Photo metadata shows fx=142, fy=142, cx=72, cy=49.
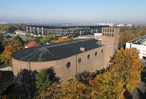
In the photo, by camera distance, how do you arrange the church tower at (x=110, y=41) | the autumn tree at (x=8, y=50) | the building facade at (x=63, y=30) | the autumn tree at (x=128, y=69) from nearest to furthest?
the autumn tree at (x=128, y=69)
the church tower at (x=110, y=41)
the autumn tree at (x=8, y=50)
the building facade at (x=63, y=30)

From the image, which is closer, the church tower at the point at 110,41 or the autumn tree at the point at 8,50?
the church tower at the point at 110,41

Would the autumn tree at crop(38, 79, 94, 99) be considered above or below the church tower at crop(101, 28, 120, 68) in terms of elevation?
below

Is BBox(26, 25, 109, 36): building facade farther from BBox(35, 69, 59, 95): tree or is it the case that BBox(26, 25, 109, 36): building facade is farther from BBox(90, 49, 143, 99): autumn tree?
BBox(35, 69, 59, 95): tree

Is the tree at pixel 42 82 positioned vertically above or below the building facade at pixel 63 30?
below

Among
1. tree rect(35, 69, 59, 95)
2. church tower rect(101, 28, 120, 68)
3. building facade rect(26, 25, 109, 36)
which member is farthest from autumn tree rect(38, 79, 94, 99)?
building facade rect(26, 25, 109, 36)

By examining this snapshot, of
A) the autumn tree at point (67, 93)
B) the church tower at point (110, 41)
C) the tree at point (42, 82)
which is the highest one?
the church tower at point (110, 41)

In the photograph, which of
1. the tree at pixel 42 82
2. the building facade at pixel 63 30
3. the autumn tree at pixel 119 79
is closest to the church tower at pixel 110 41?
the autumn tree at pixel 119 79

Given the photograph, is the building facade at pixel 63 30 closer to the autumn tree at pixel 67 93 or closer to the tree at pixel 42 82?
the tree at pixel 42 82

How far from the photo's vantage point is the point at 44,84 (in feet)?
87.2

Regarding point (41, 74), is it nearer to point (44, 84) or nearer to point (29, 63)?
point (44, 84)

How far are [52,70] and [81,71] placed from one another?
9921 millimetres

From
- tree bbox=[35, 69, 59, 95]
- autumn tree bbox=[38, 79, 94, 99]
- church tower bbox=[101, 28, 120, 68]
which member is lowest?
Answer: tree bbox=[35, 69, 59, 95]

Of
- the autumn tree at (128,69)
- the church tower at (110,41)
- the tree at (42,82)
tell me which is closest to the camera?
the tree at (42,82)

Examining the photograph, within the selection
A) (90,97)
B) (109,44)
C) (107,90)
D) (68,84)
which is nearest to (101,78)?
(107,90)
